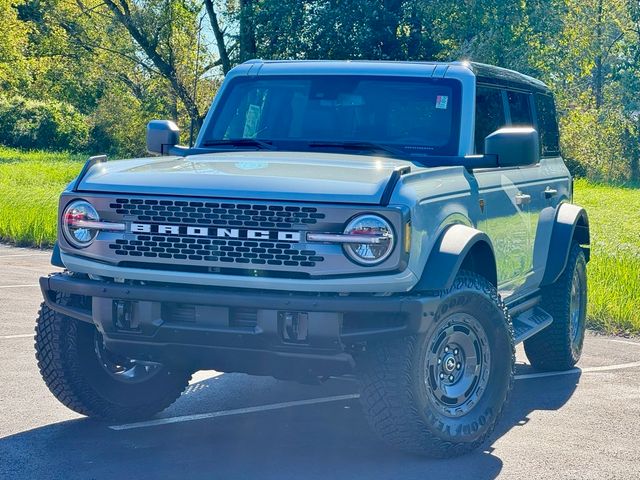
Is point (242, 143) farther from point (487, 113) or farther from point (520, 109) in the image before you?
point (520, 109)

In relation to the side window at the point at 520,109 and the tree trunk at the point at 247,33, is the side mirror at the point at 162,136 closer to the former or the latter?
the side window at the point at 520,109

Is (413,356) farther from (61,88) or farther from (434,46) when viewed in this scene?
(61,88)

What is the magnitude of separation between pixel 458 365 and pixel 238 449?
3.95ft

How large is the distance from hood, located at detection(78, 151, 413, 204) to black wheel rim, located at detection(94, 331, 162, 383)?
99cm

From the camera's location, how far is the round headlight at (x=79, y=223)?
6.15m

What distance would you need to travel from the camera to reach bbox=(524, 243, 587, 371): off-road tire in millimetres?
8734

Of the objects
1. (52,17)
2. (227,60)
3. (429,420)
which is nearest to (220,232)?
(429,420)

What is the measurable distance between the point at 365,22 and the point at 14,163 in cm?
1930

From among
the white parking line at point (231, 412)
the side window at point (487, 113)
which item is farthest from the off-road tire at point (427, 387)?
the white parking line at point (231, 412)

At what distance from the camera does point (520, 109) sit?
864 cm

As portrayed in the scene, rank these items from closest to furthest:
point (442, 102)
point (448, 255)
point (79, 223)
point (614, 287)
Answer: point (448, 255) < point (79, 223) < point (442, 102) < point (614, 287)

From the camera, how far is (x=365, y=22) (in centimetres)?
3400

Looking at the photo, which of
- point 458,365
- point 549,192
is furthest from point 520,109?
point 458,365

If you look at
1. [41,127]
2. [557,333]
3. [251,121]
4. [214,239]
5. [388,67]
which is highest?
[388,67]
